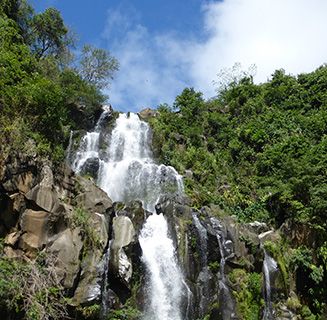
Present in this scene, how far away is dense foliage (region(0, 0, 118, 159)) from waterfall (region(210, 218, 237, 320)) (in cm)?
715

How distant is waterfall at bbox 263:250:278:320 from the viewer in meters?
15.9

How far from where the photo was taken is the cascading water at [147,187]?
586 inches

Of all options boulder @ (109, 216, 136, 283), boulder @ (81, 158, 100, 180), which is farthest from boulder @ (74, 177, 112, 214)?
boulder @ (81, 158, 100, 180)

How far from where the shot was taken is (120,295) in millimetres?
13789

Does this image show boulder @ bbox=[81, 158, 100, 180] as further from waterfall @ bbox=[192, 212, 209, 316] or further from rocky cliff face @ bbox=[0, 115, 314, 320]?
waterfall @ bbox=[192, 212, 209, 316]

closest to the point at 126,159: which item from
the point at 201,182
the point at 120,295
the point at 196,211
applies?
the point at 201,182

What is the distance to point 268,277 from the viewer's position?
16781 mm

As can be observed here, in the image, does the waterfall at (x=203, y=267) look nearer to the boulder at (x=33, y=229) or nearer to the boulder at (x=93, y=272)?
the boulder at (x=93, y=272)

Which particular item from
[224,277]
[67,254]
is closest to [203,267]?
[224,277]

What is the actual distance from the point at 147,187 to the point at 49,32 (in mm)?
17063

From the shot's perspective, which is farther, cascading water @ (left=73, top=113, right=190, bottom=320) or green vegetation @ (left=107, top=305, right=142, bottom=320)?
cascading water @ (left=73, top=113, right=190, bottom=320)

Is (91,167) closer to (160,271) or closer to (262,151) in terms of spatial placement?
(160,271)

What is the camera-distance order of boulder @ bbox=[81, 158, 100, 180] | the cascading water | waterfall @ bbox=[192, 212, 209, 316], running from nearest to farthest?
the cascading water → waterfall @ bbox=[192, 212, 209, 316] → boulder @ bbox=[81, 158, 100, 180]

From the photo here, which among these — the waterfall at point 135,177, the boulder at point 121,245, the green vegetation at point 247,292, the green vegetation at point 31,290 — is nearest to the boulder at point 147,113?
the waterfall at point 135,177
